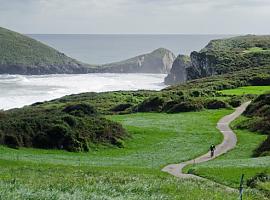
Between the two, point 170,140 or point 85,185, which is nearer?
point 85,185

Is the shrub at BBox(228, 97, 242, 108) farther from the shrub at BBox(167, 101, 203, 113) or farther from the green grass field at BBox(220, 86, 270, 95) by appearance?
the green grass field at BBox(220, 86, 270, 95)

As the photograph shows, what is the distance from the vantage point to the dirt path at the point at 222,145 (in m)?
35.7

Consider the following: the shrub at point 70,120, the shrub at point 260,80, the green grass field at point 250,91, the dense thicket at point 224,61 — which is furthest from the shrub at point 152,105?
the dense thicket at point 224,61

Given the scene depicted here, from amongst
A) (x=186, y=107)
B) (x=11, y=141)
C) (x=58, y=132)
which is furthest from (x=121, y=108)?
(x=11, y=141)

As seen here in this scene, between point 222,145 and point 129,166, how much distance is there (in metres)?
15.3

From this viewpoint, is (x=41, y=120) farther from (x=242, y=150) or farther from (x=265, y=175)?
(x=265, y=175)

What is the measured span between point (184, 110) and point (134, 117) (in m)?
8.10

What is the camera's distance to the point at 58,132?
45.7 metres

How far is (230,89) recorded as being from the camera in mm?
96312

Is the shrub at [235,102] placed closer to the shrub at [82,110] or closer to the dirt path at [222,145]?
the dirt path at [222,145]

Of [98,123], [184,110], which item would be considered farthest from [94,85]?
[98,123]

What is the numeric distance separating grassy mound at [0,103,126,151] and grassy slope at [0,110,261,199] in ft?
4.79

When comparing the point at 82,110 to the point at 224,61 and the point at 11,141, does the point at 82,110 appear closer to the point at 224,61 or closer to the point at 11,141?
the point at 11,141

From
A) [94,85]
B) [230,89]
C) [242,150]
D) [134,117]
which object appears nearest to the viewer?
[242,150]
